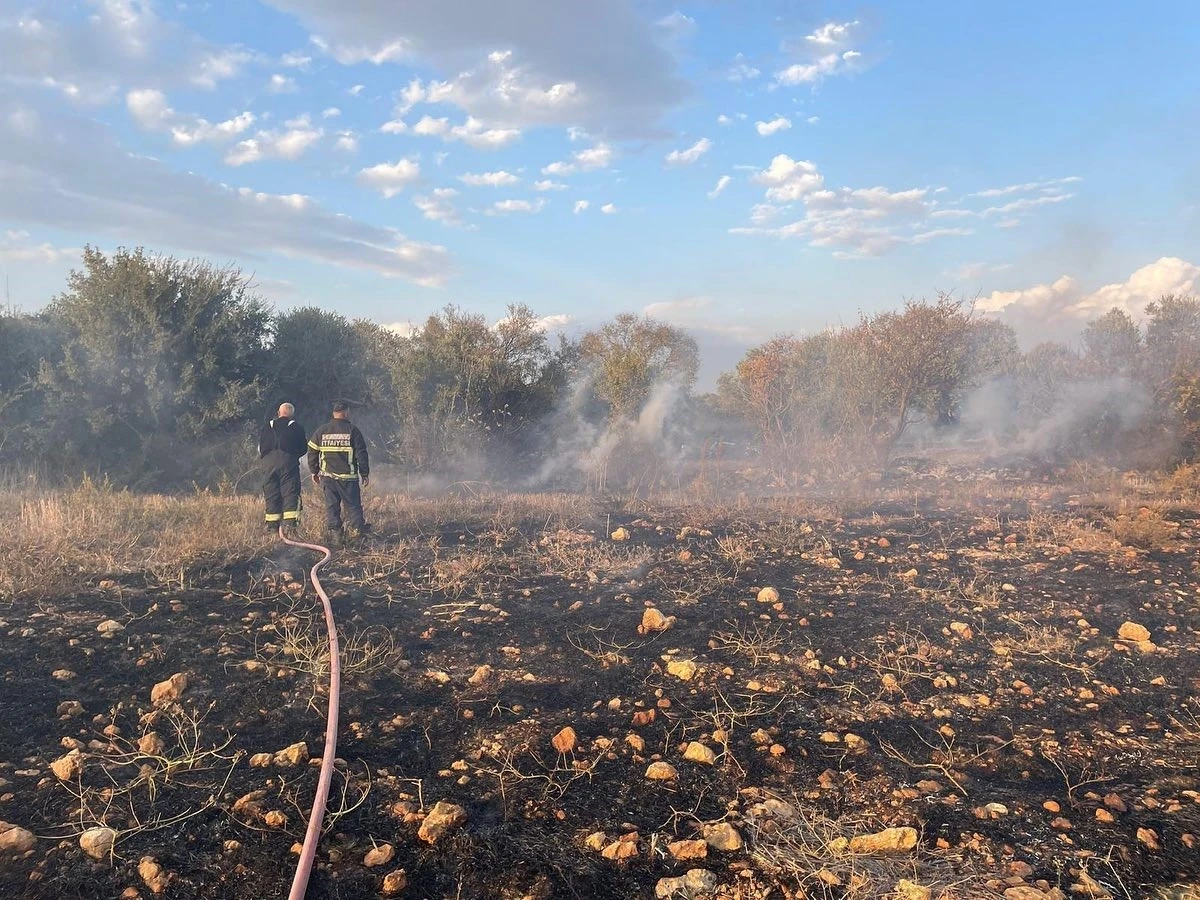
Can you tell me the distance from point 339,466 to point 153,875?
18.4ft

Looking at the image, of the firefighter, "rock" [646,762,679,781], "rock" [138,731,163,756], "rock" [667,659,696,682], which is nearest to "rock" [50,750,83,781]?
"rock" [138,731,163,756]

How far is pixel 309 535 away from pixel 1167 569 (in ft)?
27.9

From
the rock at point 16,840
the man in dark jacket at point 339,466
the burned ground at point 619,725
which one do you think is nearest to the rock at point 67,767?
the burned ground at point 619,725

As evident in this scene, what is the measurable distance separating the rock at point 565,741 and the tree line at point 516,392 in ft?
31.1

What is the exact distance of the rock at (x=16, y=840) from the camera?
8.32 ft

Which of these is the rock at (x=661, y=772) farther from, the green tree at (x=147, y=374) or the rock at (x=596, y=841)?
the green tree at (x=147, y=374)

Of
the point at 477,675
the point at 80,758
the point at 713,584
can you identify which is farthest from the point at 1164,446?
the point at 80,758

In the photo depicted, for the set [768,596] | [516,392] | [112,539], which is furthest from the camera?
[516,392]

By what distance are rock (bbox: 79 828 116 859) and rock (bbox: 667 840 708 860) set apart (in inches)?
80.8

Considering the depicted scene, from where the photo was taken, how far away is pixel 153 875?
2434 mm

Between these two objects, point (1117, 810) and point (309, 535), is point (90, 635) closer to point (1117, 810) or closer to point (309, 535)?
point (309, 535)

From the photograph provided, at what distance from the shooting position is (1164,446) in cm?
1337

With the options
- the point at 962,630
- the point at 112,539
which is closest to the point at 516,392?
the point at 112,539

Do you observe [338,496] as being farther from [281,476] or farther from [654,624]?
[654,624]
